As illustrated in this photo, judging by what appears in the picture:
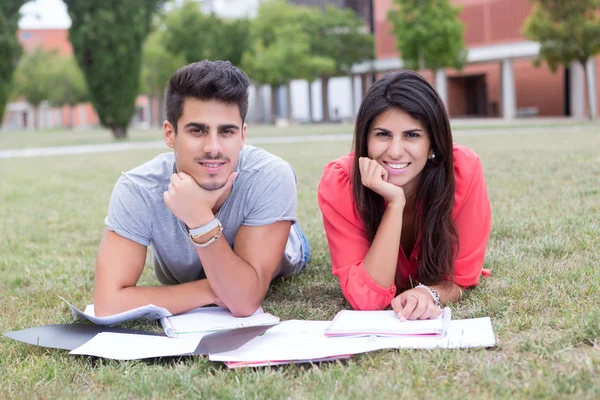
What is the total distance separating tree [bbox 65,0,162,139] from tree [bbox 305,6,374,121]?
23343mm

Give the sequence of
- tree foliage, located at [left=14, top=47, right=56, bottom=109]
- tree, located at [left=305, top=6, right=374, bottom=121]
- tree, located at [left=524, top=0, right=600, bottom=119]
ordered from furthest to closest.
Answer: tree foliage, located at [left=14, top=47, right=56, bottom=109]
tree, located at [left=305, top=6, right=374, bottom=121]
tree, located at [left=524, top=0, right=600, bottom=119]

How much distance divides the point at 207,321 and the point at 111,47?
21938 millimetres

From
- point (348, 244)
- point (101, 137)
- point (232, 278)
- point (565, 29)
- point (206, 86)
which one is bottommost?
point (232, 278)

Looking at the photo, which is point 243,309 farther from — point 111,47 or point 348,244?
point 111,47

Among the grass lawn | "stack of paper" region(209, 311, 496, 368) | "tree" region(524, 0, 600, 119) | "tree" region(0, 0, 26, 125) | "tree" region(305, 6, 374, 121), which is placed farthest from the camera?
"tree" region(305, 6, 374, 121)

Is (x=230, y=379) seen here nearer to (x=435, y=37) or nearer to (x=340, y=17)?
(x=435, y=37)

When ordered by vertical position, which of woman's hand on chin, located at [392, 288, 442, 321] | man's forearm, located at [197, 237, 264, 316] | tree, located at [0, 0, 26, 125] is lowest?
woman's hand on chin, located at [392, 288, 442, 321]

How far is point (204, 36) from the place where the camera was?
38719 mm

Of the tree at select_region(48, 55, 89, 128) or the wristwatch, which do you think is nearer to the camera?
the wristwatch

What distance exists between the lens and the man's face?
287 centimetres

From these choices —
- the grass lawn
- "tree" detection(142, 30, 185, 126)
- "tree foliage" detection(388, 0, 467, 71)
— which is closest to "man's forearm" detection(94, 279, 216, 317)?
the grass lawn

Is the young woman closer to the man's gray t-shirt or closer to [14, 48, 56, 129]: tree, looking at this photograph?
the man's gray t-shirt

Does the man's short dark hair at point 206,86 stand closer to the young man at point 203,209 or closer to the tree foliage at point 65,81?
the young man at point 203,209

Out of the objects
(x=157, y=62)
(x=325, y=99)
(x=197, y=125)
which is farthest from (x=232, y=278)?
(x=157, y=62)
